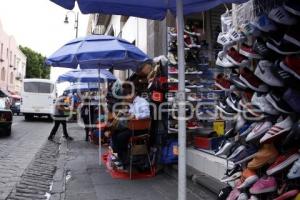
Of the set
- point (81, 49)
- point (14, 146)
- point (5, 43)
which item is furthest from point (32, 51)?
point (81, 49)

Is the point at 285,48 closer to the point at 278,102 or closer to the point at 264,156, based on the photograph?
the point at 278,102

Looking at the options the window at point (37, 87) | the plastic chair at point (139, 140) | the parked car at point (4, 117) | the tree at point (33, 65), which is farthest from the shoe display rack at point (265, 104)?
the tree at point (33, 65)

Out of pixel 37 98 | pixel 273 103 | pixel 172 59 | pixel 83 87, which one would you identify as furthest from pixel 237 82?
pixel 37 98

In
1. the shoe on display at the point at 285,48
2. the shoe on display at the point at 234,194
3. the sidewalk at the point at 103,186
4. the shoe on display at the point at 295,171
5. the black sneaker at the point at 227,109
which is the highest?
the shoe on display at the point at 285,48

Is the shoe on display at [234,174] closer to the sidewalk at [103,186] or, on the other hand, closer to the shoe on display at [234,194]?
the shoe on display at [234,194]

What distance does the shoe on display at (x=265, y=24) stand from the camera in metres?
3.15

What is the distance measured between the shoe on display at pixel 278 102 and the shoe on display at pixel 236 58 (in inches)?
18.8

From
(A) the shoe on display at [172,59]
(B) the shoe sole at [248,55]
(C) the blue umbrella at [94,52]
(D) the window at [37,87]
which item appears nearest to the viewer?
(B) the shoe sole at [248,55]

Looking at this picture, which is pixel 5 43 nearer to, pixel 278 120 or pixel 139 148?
pixel 139 148

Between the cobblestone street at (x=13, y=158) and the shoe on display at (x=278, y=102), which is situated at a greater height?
the shoe on display at (x=278, y=102)

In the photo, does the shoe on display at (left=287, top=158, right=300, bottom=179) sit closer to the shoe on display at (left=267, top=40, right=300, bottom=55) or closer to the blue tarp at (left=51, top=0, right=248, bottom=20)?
the shoe on display at (left=267, top=40, right=300, bottom=55)

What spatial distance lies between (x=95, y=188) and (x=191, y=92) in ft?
11.3

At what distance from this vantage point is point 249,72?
11.6 ft

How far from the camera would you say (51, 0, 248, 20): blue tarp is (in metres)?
4.15
